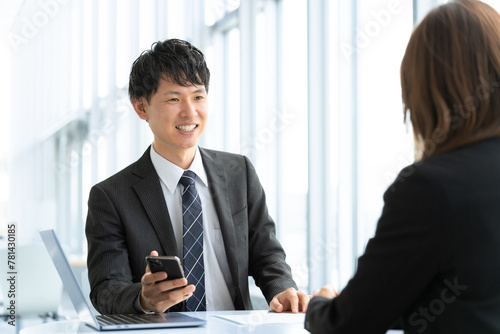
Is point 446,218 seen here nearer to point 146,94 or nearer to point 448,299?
point 448,299

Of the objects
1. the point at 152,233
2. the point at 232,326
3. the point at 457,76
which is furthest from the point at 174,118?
the point at 457,76

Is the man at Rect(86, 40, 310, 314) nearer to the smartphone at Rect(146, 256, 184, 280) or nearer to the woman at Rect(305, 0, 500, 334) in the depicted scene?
the smartphone at Rect(146, 256, 184, 280)

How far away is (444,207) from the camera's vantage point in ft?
3.29

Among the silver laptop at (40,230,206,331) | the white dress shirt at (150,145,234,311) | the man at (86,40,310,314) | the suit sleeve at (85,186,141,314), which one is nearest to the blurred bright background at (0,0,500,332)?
the man at (86,40,310,314)

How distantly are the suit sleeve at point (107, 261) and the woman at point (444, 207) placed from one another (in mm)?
933

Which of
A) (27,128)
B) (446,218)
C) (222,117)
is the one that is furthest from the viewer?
(27,128)

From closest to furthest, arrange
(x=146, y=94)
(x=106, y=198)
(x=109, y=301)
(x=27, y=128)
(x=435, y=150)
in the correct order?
1. (x=435, y=150)
2. (x=109, y=301)
3. (x=106, y=198)
4. (x=146, y=94)
5. (x=27, y=128)

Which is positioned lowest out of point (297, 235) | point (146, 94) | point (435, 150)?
point (297, 235)

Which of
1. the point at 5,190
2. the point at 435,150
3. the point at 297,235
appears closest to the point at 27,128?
the point at 5,190

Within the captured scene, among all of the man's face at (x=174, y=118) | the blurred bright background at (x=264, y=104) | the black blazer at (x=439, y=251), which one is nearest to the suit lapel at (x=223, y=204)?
the man's face at (x=174, y=118)

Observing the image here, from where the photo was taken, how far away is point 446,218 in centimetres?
101

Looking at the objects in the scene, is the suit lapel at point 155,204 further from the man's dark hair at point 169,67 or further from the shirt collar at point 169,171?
the man's dark hair at point 169,67

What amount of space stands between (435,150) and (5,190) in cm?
795

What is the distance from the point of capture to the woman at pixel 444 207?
1.02m
